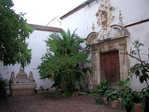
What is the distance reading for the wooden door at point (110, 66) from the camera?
804 cm

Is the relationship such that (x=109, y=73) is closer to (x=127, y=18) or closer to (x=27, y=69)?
(x=127, y=18)

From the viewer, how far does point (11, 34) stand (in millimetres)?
5059

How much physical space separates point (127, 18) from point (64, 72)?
11.9 ft

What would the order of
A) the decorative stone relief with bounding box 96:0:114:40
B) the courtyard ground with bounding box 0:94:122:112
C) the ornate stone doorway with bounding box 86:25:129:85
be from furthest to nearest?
1. the decorative stone relief with bounding box 96:0:114:40
2. the ornate stone doorway with bounding box 86:25:129:85
3. the courtyard ground with bounding box 0:94:122:112

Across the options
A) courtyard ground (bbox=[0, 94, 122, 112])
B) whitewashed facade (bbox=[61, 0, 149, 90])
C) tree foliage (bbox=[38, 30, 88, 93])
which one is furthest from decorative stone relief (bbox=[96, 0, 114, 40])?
courtyard ground (bbox=[0, 94, 122, 112])

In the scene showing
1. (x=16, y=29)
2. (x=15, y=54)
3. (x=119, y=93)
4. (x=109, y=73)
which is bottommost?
(x=119, y=93)

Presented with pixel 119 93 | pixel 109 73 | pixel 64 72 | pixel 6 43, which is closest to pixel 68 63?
pixel 64 72

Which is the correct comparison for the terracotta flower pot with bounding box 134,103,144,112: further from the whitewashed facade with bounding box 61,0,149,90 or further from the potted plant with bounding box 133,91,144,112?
the whitewashed facade with bounding box 61,0,149,90

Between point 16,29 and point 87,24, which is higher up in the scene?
point 87,24

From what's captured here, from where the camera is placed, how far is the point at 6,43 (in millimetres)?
5148

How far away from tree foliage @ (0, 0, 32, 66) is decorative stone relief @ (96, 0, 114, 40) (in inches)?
161

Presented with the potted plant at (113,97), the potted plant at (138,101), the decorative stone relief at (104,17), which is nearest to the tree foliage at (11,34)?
the potted plant at (113,97)

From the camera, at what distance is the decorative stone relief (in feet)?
Answer: 27.7

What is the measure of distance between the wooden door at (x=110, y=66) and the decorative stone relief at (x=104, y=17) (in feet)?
3.01
